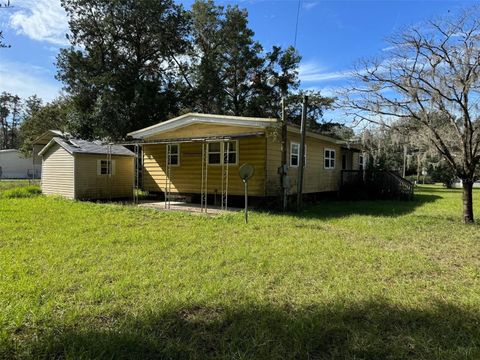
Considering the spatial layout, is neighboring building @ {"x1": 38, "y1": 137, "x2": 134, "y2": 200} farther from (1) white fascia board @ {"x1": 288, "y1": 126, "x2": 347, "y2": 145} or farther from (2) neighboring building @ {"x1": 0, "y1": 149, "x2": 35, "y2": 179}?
(2) neighboring building @ {"x1": 0, "y1": 149, "x2": 35, "y2": 179}

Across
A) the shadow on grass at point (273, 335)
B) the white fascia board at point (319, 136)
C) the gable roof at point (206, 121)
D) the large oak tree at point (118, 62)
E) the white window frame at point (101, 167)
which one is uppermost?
the large oak tree at point (118, 62)

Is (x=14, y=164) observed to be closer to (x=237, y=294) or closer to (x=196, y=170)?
(x=196, y=170)

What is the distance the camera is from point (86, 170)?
14.3 meters

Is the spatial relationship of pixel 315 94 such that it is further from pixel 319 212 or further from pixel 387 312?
pixel 387 312

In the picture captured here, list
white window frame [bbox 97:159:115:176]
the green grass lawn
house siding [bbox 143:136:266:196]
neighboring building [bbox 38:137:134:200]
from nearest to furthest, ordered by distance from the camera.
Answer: the green grass lawn → house siding [bbox 143:136:266:196] → neighboring building [bbox 38:137:134:200] → white window frame [bbox 97:159:115:176]

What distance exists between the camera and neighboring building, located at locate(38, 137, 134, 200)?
1409cm

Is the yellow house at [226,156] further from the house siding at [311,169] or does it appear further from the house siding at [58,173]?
the house siding at [58,173]

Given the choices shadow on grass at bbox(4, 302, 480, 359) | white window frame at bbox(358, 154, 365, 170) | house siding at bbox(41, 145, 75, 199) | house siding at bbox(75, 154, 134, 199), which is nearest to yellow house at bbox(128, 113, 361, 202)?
house siding at bbox(75, 154, 134, 199)

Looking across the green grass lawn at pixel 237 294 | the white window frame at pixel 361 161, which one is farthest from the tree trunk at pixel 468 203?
the white window frame at pixel 361 161

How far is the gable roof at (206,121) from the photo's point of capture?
10602 mm

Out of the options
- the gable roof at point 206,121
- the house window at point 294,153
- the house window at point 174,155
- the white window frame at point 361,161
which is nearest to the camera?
the gable roof at point 206,121

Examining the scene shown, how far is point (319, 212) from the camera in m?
10.9

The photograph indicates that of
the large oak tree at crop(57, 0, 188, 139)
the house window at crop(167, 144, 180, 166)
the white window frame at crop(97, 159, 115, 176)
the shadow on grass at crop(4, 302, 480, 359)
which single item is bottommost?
the shadow on grass at crop(4, 302, 480, 359)

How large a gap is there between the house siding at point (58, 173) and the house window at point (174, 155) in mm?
4032
